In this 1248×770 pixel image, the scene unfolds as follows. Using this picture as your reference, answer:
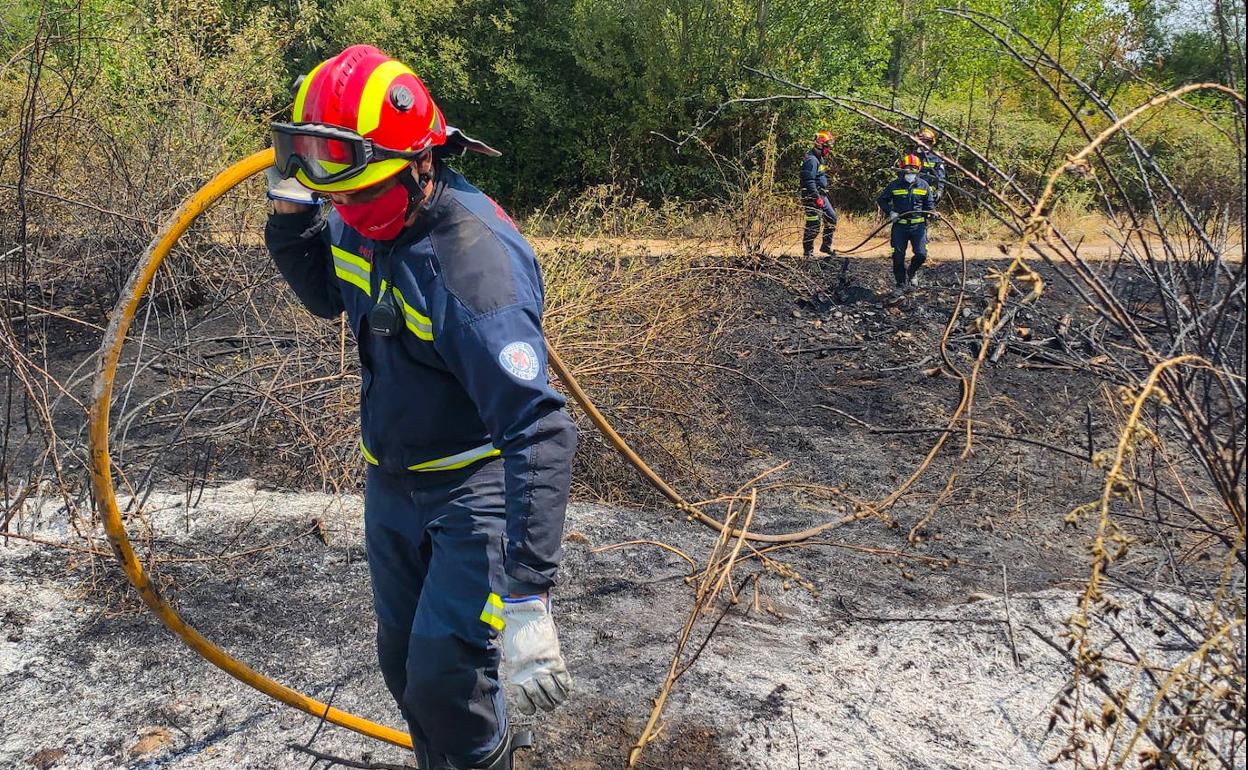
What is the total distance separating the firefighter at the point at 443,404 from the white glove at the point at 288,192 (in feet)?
0.53

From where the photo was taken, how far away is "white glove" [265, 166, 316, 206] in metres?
2.76

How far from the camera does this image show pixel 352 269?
2682 millimetres

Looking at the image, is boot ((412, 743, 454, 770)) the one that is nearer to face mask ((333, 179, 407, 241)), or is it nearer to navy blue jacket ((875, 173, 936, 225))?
face mask ((333, 179, 407, 241))

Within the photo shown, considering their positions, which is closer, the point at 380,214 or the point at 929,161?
the point at 380,214

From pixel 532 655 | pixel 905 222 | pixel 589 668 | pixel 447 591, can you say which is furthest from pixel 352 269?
pixel 905 222

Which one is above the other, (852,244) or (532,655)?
(852,244)

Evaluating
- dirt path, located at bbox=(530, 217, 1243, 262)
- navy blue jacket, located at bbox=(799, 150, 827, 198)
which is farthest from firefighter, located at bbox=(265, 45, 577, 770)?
navy blue jacket, located at bbox=(799, 150, 827, 198)

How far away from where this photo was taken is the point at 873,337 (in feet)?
32.1

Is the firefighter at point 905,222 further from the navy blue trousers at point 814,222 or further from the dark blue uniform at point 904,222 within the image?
the navy blue trousers at point 814,222

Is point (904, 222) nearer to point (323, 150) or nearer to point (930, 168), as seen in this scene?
point (930, 168)

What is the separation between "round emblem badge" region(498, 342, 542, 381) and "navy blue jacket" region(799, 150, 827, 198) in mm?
10102

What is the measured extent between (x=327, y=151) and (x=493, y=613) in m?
1.20

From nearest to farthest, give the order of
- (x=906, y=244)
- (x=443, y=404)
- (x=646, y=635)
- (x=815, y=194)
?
1. (x=443, y=404)
2. (x=646, y=635)
3. (x=906, y=244)
4. (x=815, y=194)

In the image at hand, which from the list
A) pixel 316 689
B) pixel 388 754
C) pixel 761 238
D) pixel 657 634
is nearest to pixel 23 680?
pixel 316 689
